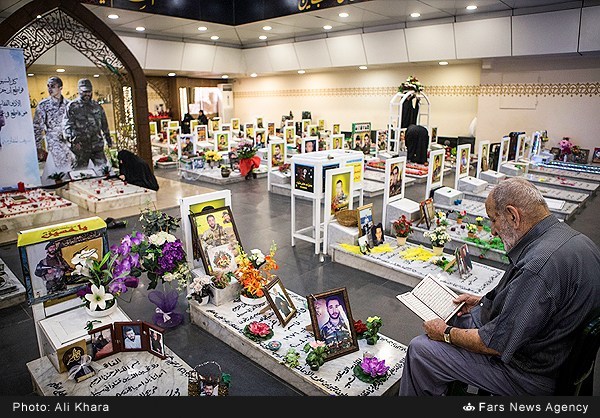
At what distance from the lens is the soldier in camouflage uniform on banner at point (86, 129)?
9.55 meters

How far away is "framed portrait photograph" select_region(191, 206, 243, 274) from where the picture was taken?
4.08 m

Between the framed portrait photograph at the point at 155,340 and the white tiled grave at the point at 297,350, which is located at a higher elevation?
the framed portrait photograph at the point at 155,340

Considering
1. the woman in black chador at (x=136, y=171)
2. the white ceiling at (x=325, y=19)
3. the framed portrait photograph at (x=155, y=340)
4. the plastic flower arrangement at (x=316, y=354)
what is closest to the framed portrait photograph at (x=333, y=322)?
the plastic flower arrangement at (x=316, y=354)

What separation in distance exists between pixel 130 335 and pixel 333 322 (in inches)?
59.9

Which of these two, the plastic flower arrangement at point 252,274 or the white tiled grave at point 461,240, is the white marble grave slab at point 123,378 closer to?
the plastic flower arrangement at point 252,274

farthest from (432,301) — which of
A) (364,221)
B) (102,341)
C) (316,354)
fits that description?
(364,221)

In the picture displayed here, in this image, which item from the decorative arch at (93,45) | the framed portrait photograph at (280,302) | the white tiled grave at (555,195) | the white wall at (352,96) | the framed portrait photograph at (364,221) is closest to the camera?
the framed portrait photograph at (280,302)

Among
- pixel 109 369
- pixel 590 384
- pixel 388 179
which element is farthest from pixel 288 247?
pixel 590 384

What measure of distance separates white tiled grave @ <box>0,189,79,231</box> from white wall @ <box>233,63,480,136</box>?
38.8 feet

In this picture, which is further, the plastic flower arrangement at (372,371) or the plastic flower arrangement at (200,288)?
the plastic flower arrangement at (200,288)

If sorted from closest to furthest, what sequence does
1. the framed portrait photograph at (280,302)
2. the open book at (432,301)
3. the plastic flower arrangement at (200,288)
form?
the open book at (432,301), the framed portrait photograph at (280,302), the plastic flower arrangement at (200,288)

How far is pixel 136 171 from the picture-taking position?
30.7ft

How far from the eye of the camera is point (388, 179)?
6316 millimetres

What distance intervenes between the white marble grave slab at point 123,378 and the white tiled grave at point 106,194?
5.37m
